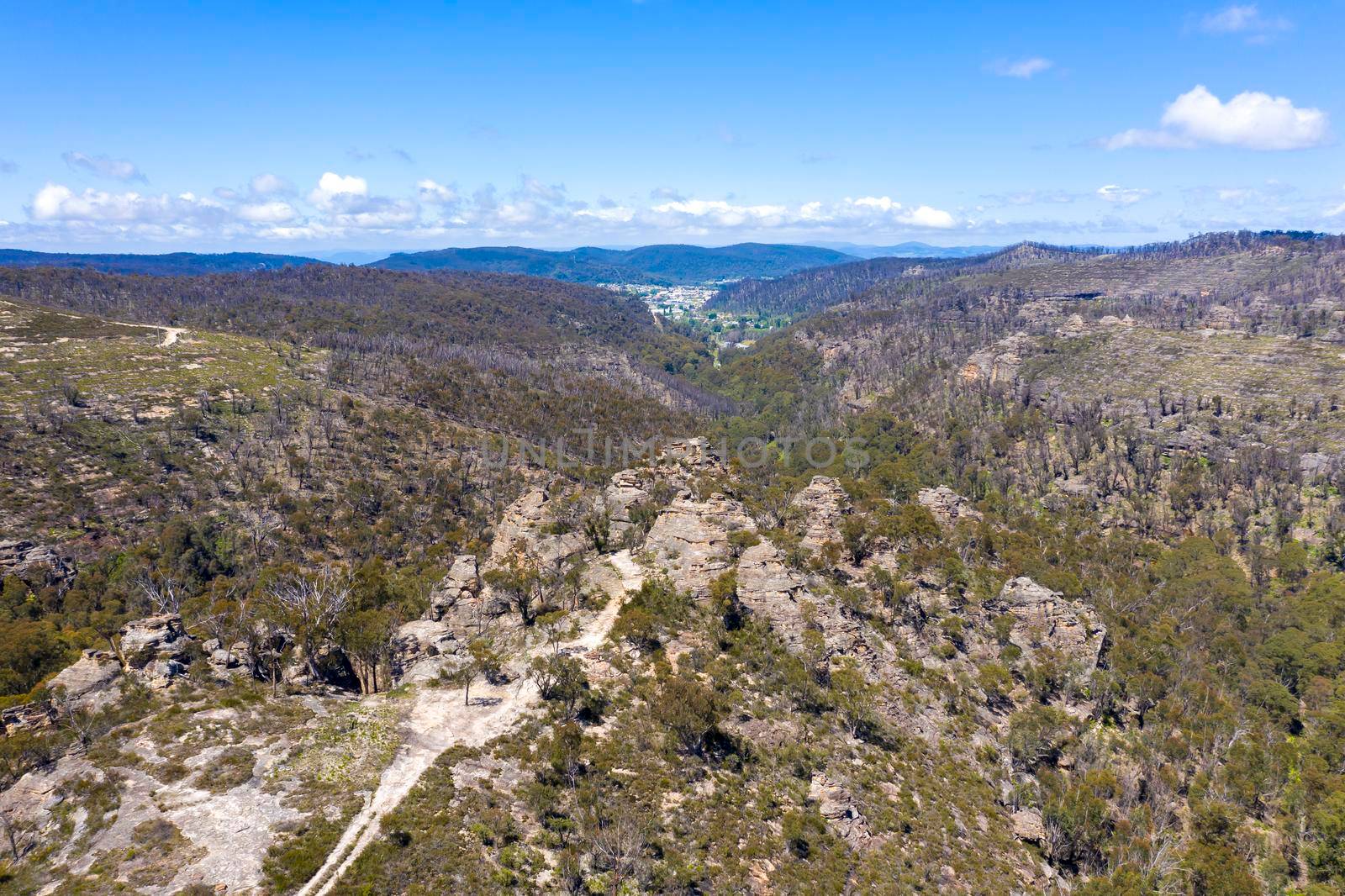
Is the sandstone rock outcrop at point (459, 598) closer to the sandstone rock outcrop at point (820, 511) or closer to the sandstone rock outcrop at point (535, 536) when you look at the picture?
the sandstone rock outcrop at point (535, 536)

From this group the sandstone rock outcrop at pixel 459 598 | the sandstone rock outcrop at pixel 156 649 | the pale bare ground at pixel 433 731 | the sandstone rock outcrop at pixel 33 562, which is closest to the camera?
the pale bare ground at pixel 433 731

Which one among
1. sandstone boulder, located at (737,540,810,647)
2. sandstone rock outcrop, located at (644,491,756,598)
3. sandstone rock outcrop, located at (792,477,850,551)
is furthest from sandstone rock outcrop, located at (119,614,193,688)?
sandstone rock outcrop, located at (792,477,850,551)

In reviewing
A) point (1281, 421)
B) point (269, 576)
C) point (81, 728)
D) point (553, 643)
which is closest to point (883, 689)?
point (553, 643)

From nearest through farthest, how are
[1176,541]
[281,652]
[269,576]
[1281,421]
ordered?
1. [281,652]
2. [269,576]
3. [1176,541]
4. [1281,421]

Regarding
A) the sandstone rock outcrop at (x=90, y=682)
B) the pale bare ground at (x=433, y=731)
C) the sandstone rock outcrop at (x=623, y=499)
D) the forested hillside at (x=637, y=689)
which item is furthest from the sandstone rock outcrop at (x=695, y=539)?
the sandstone rock outcrop at (x=90, y=682)

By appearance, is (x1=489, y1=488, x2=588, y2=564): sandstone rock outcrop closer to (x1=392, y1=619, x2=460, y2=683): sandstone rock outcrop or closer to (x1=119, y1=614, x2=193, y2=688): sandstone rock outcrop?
(x1=392, y1=619, x2=460, y2=683): sandstone rock outcrop

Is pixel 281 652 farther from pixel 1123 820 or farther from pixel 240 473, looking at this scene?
pixel 240 473

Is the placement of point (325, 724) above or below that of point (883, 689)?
above

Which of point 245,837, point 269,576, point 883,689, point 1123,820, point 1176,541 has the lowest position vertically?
point 1176,541

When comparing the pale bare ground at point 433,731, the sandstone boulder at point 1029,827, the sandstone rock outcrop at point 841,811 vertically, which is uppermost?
the pale bare ground at point 433,731
